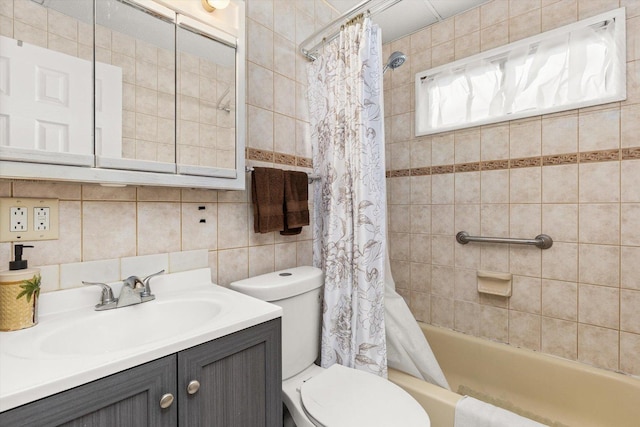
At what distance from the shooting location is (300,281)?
51.0 inches

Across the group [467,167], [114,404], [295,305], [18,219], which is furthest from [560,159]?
[18,219]

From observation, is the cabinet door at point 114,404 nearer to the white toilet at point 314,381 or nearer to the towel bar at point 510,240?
the white toilet at point 314,381

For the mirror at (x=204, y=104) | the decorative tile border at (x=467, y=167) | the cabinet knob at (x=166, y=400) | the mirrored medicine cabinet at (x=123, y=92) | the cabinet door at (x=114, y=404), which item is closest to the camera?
the cabinet door at (x=114, y=404)

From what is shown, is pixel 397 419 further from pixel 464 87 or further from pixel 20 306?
pixel 464 87

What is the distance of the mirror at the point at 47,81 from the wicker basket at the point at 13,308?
1.10ft

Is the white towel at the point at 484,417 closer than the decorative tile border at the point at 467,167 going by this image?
Yes

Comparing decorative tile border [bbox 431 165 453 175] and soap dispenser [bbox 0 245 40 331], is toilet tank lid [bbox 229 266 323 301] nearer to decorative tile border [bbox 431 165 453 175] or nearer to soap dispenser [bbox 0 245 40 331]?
soap dispenser [bbox 0 245 40 331]

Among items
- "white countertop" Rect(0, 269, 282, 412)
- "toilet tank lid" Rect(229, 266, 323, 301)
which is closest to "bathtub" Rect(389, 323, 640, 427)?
"toilet tank lid" Rect(229, 266, 323, 301)

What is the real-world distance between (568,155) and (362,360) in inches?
59.2

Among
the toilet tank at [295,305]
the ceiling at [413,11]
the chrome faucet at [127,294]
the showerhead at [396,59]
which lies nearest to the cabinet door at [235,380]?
the toilet tank at [295,305]

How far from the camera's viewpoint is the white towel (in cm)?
99

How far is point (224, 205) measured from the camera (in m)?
1.32

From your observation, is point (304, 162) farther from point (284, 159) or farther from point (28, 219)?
point (28, 219)

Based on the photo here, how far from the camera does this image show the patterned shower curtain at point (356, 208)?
1.33 m
